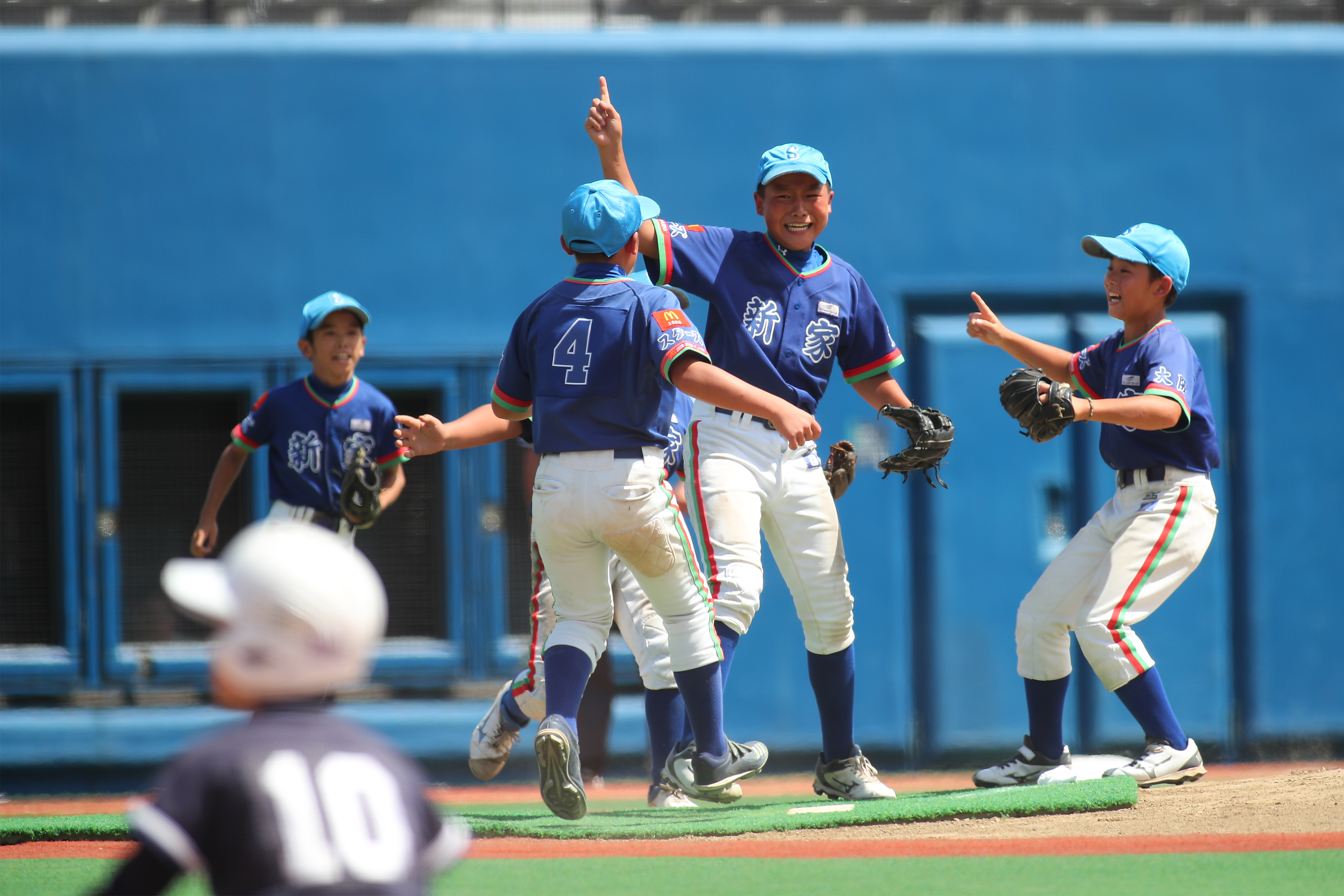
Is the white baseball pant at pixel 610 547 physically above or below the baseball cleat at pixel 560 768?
above

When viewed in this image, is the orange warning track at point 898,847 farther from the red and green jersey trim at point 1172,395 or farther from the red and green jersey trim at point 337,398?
the red and green jersey trim at point 337,398

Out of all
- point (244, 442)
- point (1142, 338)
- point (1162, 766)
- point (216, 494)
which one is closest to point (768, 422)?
point (1142, 338)

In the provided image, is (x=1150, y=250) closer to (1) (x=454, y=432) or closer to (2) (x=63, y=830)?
(1) (x=454, y=432)

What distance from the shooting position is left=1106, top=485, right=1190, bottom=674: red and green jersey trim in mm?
4578

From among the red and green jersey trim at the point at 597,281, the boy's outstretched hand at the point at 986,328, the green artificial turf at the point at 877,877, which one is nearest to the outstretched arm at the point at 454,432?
the red and green jersey trim at the point at 597,281

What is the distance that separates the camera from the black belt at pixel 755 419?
462cm

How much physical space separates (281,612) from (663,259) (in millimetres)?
3082

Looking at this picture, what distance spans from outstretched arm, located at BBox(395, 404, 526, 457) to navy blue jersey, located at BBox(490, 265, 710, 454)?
0.23m

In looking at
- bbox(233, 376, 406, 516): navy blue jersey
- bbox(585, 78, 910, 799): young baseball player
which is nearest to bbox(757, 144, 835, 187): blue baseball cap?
bbox(585, 78, 910, 799): young baseball player

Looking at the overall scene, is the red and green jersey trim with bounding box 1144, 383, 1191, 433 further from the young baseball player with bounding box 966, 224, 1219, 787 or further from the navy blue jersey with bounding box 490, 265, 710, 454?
the navy blue jersey with bounding box 490, 265, 710, 454

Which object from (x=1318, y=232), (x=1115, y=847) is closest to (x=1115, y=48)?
(x=1318, y=232)

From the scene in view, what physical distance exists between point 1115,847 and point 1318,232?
513 cm

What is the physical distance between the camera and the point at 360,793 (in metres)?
1.75

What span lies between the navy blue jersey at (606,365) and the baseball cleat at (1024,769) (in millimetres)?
1714
